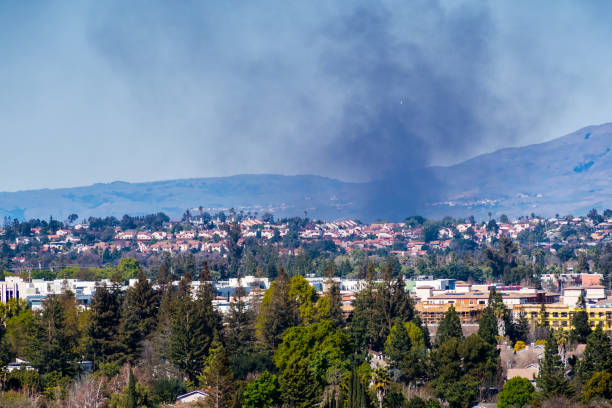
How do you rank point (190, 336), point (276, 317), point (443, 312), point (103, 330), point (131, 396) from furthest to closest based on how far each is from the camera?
1. point (443, 312)
2. point (276, 317)
3. point (103, 330)
4. point (190, 336)
5. point (131, 396)

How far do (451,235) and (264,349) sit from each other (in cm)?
14874

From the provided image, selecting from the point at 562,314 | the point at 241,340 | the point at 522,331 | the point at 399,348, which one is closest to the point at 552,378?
the point at 399,348

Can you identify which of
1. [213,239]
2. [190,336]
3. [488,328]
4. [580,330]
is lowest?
[580,330]

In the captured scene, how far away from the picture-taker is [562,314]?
6875 centimetres

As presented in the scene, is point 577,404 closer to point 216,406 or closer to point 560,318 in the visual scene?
point 216,406

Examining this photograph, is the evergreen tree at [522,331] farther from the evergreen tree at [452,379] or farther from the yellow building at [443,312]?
the evergreen tree at [452,379]

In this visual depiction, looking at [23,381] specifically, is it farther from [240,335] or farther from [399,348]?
[399,348]

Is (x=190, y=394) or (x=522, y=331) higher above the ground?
(x=522, y=331)

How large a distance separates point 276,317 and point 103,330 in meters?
8.33

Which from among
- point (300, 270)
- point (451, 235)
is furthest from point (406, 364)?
point (451, 235)

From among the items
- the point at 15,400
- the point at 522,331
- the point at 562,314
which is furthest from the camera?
the point at 562,314

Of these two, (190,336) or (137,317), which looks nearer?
(190,336)

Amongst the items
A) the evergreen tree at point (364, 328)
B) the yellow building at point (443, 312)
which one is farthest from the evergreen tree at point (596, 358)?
the yellow building at point (443, 312)

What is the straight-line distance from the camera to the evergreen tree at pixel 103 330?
159ft
